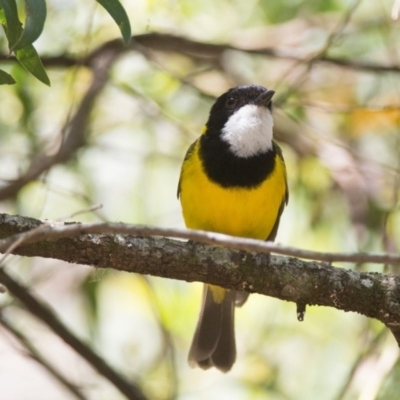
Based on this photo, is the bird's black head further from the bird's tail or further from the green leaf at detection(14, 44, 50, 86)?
the green leaf at detection(14, 44, 50, 86)

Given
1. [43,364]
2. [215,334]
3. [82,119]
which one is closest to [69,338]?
[43,364]

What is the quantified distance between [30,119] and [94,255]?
7.11 ft

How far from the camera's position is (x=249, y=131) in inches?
171

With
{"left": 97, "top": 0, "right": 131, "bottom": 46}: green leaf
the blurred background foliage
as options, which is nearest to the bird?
the blurred background foliage

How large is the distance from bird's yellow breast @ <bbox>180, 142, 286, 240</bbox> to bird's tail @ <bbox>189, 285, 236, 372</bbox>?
67 centimetres

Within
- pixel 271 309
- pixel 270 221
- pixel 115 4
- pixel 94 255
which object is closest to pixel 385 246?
pixel 270 221

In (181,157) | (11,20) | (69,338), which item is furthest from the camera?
(181,157)

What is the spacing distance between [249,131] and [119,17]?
1740 mm

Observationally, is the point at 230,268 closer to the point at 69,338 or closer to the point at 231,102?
the point at 69,338

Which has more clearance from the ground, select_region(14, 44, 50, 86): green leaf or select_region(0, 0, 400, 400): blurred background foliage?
select_region(14, 44, 50, 86): green leaf

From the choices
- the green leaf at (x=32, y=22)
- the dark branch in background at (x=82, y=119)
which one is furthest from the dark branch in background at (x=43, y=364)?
the green leaf at (x=32, y=22)

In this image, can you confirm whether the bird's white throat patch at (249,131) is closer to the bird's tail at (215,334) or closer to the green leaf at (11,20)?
the bird's tail at (215,334)

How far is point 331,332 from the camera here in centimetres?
517

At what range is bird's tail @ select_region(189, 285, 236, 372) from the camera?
4590 mm
